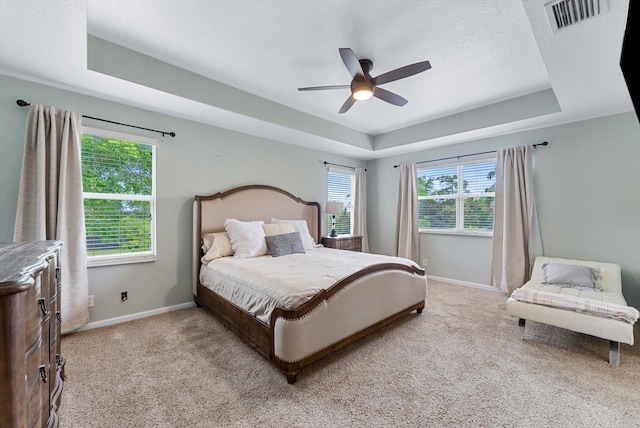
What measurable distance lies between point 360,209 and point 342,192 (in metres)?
0.53

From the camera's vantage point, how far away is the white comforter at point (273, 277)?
2082mm

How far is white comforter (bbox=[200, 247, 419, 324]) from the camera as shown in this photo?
6.83 feet

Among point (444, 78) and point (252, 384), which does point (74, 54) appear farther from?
point (444, 78)

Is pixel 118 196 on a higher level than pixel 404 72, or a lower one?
lower

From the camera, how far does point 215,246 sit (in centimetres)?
332

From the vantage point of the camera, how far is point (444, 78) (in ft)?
9.95

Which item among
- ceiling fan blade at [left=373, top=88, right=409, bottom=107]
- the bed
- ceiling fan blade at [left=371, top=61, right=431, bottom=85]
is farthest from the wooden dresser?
ceiling fan blade at [left=373, top=88, right=409, bottom=107]

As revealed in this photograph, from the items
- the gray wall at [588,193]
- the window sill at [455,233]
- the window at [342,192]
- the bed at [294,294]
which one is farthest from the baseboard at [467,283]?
the window at [342,192]

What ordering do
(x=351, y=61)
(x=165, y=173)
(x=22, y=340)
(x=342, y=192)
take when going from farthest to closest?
(x=342, y=192)
(x=165, y=173)
(x=351, y=61)
(x=22, y=340)

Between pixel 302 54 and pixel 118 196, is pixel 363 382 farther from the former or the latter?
pixel 118 196

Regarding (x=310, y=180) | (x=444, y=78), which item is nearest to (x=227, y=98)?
(x=310, y=180)

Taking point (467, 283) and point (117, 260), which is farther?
point (467, 283)

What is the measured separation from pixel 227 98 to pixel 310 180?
2.11 m

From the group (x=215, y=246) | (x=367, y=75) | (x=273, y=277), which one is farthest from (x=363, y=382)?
(x=367, y=75)
